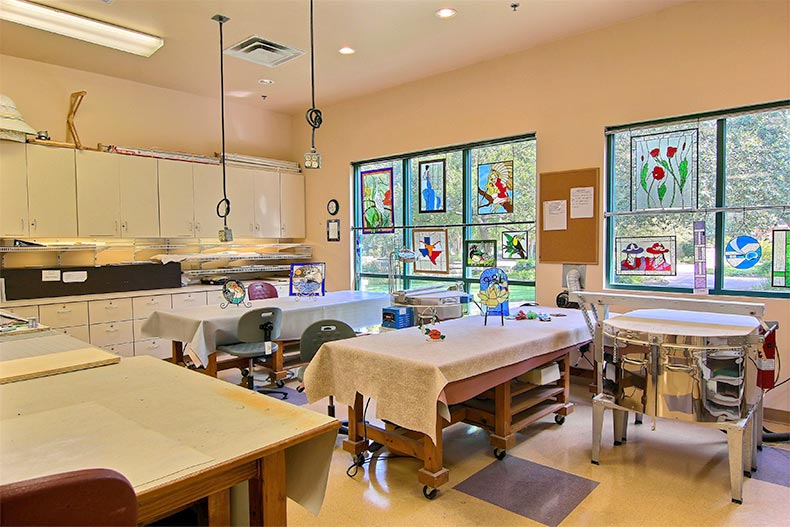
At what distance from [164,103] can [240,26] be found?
226 centimetres

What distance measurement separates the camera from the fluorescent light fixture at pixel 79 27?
3666 mm

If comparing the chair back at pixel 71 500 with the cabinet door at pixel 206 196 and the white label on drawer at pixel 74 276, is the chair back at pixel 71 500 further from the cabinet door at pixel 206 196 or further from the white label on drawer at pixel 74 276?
the cabinet door at pixel 206 196

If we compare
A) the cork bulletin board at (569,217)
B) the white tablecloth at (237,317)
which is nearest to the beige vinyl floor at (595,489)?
the white tablecloth at (237,317)

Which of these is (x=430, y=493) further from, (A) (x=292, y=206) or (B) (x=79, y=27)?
(A) (x=292, y=206)

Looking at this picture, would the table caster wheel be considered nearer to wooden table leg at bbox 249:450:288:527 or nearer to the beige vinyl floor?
the beige vinyl floor

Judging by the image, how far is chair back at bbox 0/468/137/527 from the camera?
A: 79cm

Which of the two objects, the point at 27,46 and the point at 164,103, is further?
the point at 164,103

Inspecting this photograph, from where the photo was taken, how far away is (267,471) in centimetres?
127

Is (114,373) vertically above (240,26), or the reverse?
(240,26)

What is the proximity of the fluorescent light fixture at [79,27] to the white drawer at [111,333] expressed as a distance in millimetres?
2619

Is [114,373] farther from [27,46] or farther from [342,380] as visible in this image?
[27,46]

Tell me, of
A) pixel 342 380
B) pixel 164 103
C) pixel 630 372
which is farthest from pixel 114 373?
pixel 164 103

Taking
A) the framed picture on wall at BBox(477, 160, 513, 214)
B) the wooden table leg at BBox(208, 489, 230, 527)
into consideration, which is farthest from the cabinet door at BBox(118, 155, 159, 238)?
the wooden table leg at BBox(208, 489, 230, 527)

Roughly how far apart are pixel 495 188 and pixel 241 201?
3274 mm
